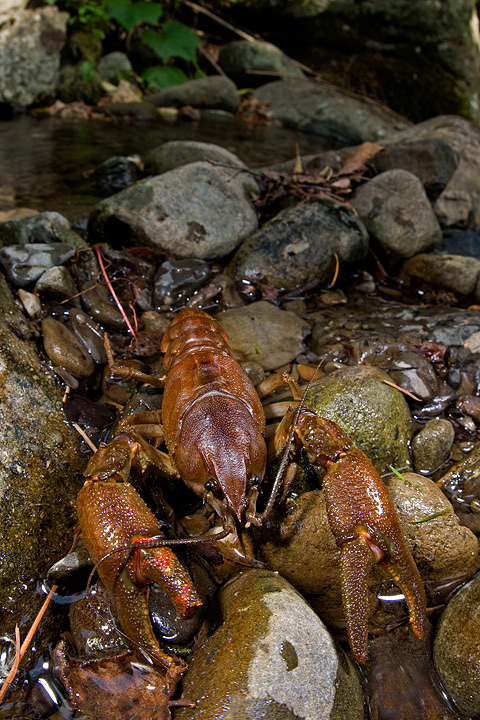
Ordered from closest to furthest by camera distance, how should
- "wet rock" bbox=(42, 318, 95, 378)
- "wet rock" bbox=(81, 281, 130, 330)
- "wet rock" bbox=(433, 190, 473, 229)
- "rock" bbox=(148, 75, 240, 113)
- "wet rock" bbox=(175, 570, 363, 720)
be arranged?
"wet rock" bbox=(175, 570, 363, 720) → "wet rock" bbox=(42, 318, 95, 378) → "wet rock" bbox=(81, 281, 130, 330) → "wet rock" bbox=(433, 190, 473, 229) → "rock" bbox=(148, 75, 240, 113)

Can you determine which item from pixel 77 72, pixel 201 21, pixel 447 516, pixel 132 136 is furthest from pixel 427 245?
pixel 201 21

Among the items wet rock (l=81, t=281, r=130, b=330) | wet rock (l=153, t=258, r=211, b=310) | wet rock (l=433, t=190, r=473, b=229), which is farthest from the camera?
wet rock (l=433, t=190, r=473, b=229)

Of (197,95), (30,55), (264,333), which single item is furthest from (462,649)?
(30,55)

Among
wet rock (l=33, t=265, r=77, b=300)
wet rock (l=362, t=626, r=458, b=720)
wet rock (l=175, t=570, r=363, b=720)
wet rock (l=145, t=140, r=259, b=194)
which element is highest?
wet rock (l=145, t=140, r=259, b=194)

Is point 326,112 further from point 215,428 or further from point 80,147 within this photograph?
point 215,428

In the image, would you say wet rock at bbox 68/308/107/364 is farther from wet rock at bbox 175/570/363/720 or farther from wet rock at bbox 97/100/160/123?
wet rock at bbox 97/100/160/123

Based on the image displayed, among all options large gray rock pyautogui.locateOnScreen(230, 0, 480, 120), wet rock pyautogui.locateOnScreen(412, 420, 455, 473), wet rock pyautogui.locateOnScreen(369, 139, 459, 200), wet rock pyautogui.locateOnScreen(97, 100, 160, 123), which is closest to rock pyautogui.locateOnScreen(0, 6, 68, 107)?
wet rock pyautogui.locateOnScreen(97, 100, 160, 123)

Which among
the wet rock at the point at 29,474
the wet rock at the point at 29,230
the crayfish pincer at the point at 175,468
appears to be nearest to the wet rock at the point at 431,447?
the crayfish pincer at the point at 175,468
